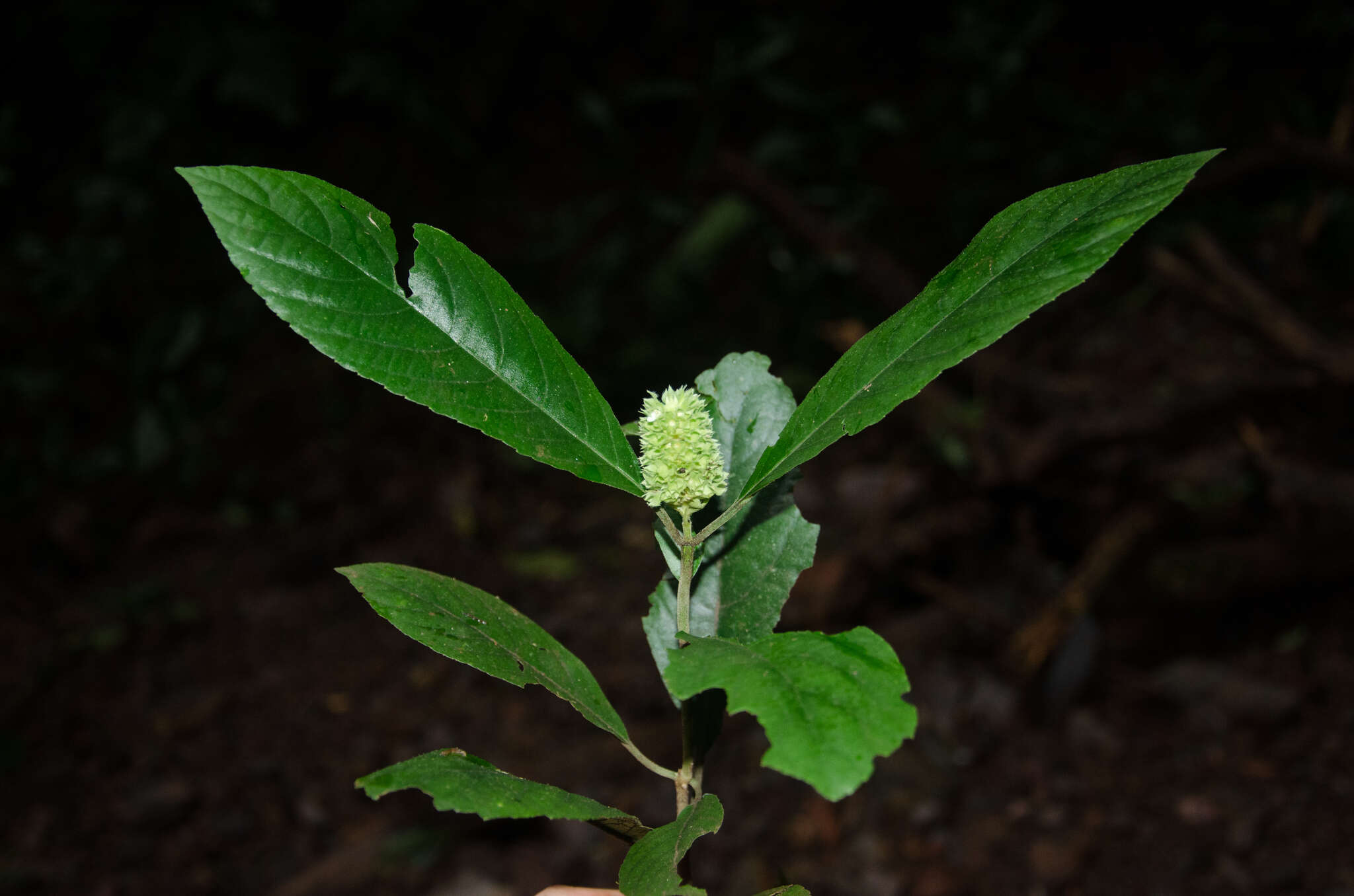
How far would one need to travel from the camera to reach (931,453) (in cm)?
395

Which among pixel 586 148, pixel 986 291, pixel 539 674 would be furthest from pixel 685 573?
pixel 586 148

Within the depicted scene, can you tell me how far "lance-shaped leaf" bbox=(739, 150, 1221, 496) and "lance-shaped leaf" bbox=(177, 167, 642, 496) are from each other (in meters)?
0.21

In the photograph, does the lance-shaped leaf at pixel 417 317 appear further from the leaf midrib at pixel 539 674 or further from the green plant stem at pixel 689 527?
the leaf midrib at pixel 539 674

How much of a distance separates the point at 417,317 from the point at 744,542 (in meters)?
0.45

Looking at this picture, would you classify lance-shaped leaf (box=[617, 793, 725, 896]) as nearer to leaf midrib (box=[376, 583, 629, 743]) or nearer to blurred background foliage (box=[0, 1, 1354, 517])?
leaf midrib (box=[376, 583, 629, 743])

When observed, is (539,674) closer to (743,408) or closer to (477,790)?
(477,790)

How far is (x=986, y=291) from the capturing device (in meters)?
0.83

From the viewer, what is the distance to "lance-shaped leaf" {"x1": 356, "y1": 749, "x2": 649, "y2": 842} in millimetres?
774

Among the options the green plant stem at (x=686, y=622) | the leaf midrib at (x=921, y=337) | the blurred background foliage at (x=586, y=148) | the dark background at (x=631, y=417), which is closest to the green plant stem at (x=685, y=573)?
the green plant stem at (x=686, y=622)

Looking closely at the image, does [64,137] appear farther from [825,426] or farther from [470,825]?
[825,426]

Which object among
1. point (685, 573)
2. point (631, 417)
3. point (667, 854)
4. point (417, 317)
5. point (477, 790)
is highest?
point (631, 417)

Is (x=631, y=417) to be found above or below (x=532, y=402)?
above

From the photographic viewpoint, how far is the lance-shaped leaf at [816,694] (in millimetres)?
668

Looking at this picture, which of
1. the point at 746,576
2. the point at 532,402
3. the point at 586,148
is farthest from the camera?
the point at 586,148
